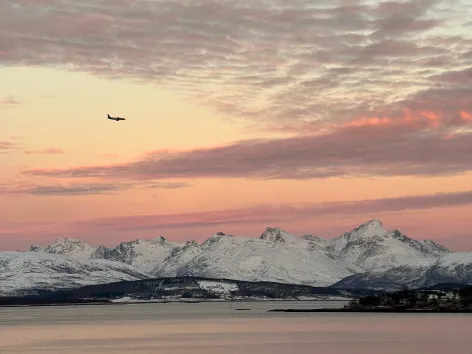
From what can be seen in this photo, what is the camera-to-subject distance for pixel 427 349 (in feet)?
572

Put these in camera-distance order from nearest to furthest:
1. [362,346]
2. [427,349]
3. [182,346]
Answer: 1. [427,349]
2. [362,346]
3. [182,346]

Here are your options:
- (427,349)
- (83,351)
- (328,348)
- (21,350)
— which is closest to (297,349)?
(328,348)

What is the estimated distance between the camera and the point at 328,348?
18512 cm

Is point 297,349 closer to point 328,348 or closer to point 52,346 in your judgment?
point 328,348

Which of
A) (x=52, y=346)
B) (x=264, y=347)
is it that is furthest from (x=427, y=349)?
(x=52, y=346)

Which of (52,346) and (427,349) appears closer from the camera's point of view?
(427,349)

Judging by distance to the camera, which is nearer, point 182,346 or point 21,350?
point 21,350

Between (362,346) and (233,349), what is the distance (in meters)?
24.7

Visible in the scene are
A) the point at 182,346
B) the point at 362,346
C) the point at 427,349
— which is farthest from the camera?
the point at 182,346

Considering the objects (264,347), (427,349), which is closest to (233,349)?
(264,347)

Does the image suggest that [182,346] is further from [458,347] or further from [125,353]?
[458,347]

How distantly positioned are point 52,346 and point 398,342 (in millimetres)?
69208

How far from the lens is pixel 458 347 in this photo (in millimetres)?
177750

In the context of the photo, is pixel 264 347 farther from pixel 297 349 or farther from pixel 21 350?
pixel 21 350
